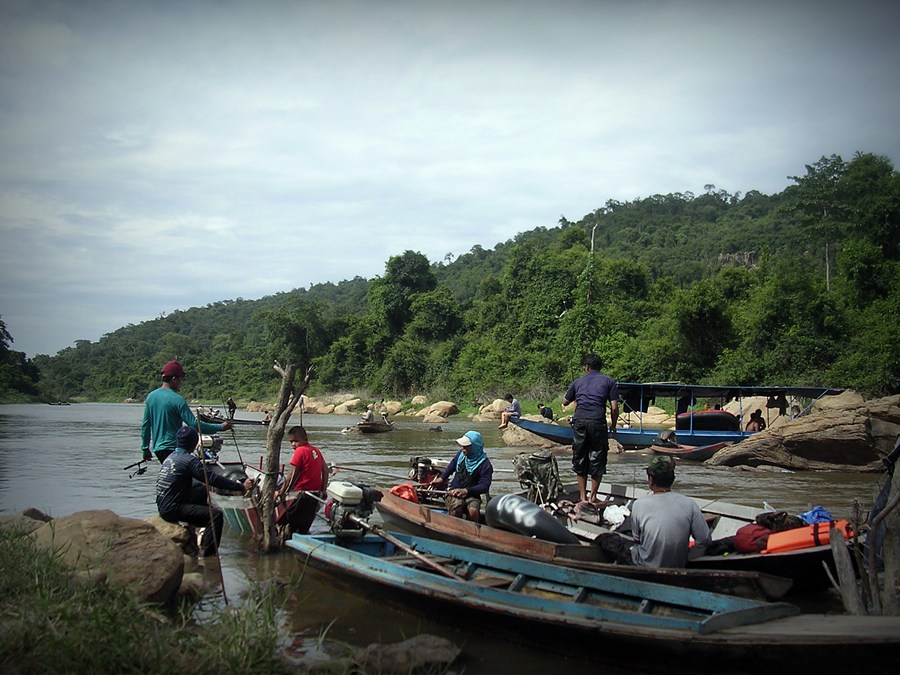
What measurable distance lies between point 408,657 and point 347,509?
9.91 ft

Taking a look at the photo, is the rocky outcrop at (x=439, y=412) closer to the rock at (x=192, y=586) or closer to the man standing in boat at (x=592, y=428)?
the man standing in boat at (x=592, y=428)

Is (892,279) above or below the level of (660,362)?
above

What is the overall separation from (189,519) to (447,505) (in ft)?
10.0

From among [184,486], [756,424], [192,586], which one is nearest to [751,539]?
[192,586]

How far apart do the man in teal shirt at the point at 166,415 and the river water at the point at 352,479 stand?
64.3 inches

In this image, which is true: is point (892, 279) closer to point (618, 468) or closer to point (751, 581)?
point (618, 468)

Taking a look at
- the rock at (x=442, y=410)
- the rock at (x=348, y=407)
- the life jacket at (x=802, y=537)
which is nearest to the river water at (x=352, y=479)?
the life jacket at (x=802, y=537)

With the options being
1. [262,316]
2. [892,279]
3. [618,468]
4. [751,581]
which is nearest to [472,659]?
[751,581]

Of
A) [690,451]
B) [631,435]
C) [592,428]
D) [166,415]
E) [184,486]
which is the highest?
[166,415]

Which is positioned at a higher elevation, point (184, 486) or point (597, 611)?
point (184, 486)

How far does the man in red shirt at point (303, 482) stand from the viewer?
28.9 ft

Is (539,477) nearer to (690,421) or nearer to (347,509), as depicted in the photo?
(347,509)

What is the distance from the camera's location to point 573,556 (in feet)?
22.2

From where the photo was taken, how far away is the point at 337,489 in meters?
8.02
